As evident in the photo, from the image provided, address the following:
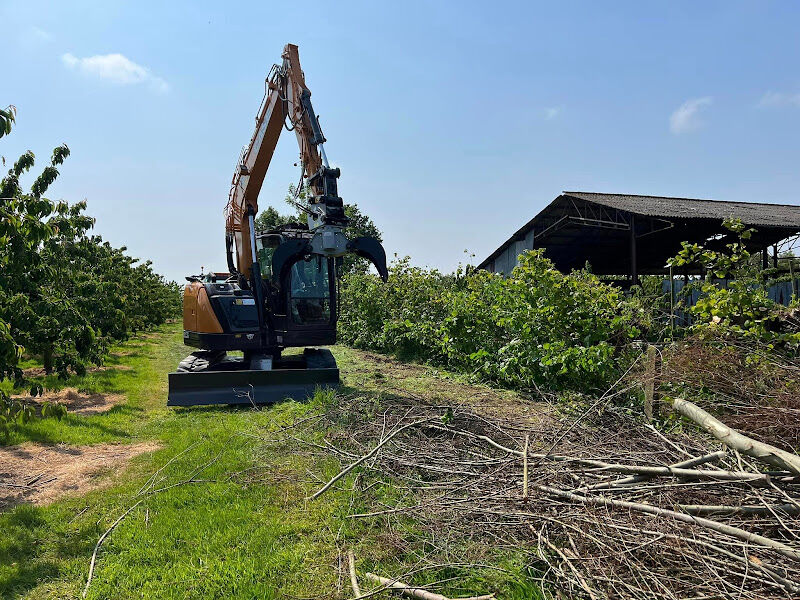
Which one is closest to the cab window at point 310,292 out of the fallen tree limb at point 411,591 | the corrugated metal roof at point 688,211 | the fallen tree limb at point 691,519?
the fallen tree limb at point 691,519

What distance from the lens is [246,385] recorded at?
25.5 ft

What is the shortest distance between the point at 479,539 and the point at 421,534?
1.32 ft

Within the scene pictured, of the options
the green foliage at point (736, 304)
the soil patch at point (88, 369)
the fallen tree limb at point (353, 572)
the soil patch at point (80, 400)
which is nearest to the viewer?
the fallen tree limb at point (353, 572)

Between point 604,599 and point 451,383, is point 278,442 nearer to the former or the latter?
point 604,599

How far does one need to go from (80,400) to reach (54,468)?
150 inches

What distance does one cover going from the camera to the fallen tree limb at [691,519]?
7.75 ft

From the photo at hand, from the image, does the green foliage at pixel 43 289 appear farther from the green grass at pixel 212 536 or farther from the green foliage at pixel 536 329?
the green foliage at pixel 536 329

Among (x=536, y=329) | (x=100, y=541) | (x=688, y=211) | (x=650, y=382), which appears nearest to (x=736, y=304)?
(x=650, y=382)

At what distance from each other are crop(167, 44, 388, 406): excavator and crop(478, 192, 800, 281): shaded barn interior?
1274 cm

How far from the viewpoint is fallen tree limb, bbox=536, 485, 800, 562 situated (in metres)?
2.36

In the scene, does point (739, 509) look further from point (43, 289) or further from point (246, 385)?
point (43, 289)

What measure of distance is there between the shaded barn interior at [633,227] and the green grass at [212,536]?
16543mm

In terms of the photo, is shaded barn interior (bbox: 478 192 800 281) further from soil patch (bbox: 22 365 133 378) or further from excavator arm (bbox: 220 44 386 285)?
soil patch (bbox: 22 365 133 378)

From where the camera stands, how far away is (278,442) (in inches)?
217
